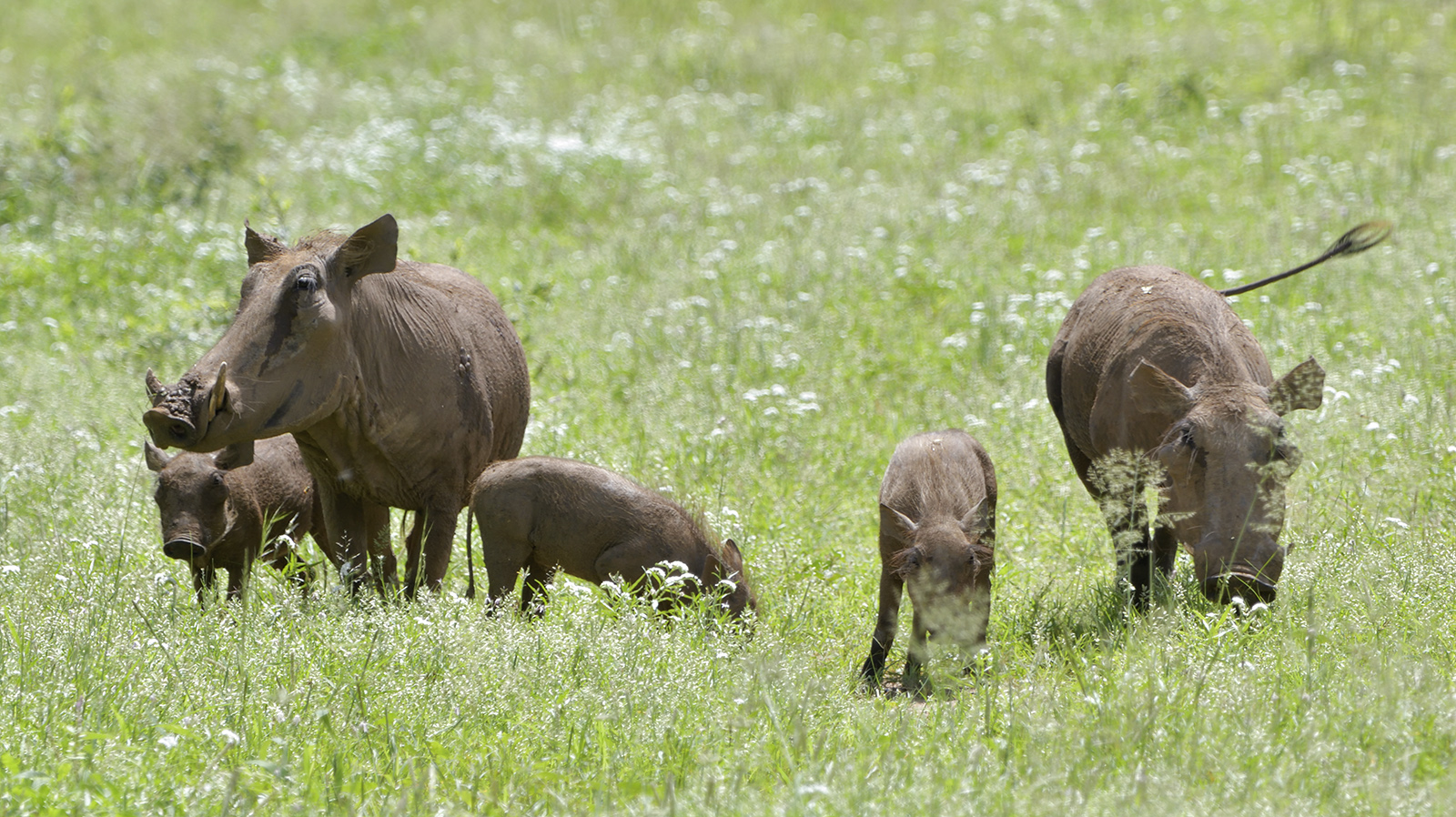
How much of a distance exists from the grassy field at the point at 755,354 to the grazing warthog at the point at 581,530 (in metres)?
0.47

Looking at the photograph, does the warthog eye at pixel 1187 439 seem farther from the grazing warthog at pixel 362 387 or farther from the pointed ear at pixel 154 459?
the pointed ear at pixel 154 459

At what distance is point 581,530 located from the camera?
6109 mm

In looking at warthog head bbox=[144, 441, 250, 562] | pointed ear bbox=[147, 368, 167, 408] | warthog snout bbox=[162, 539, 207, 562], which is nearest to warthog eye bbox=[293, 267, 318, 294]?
pointed ear bbox=[147, 368, 167, 408]

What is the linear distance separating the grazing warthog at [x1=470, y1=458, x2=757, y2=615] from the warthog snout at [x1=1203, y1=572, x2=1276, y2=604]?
1936 mm

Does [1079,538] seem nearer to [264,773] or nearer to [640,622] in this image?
[640,622]

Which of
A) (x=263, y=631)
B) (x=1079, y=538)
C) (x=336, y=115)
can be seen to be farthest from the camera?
(x=336, y=115)

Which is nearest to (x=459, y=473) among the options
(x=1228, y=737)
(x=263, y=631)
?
(x=263, y=631)

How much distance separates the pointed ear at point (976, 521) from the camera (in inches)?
229

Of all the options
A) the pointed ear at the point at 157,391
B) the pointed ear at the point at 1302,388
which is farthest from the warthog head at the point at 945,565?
the pointed ear at the point at 157,391

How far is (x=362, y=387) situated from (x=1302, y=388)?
3.59 metres

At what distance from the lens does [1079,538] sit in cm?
744

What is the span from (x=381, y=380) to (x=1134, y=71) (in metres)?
14.1

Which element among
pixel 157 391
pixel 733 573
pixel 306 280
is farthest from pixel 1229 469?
pixel 157 391

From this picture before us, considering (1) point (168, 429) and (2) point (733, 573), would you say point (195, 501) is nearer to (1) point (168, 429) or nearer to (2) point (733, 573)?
(1) point (168, 429)
